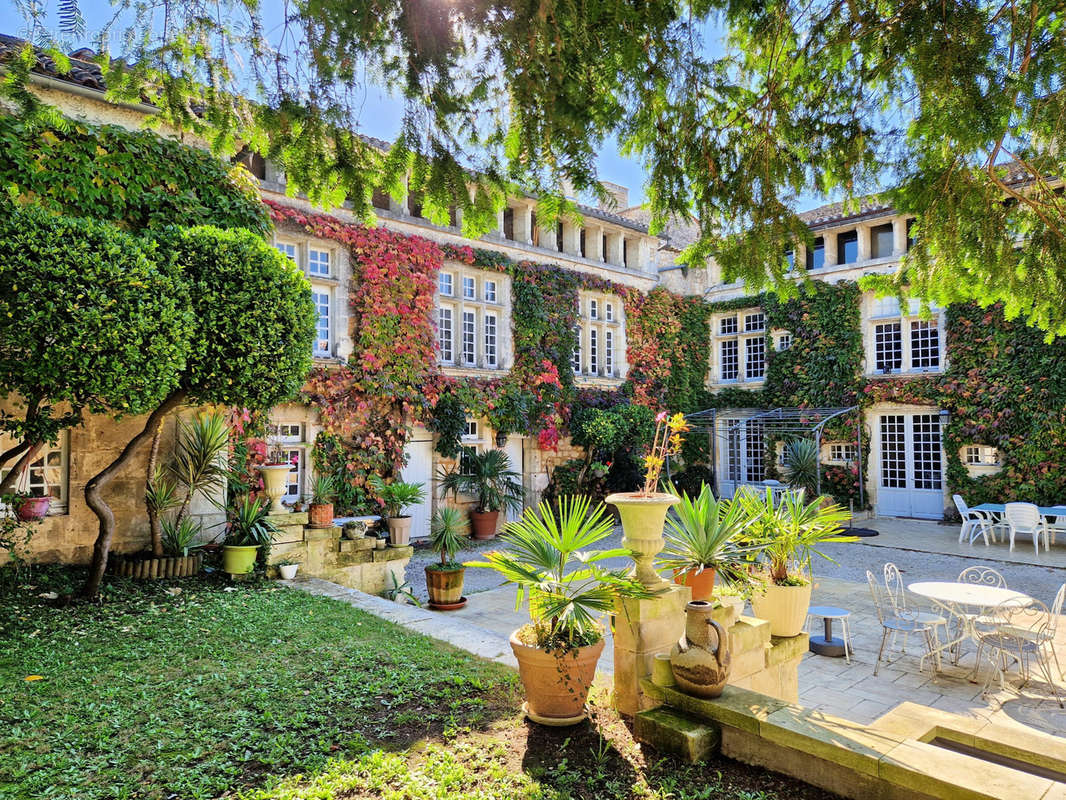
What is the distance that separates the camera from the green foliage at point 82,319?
5180 millimetres

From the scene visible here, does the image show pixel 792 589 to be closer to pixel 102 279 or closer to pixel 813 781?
pixel 813 781

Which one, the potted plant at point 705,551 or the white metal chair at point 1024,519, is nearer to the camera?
the potted plant at point 705,551

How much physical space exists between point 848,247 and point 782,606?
43.8 ft

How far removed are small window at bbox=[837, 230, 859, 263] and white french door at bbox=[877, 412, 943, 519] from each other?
3740mm

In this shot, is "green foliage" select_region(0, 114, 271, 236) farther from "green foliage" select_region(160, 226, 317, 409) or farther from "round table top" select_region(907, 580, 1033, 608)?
"round table top" select_region(907, 580, 1033, 608)

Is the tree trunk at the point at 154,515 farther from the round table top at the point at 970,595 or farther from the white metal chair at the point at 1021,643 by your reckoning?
the white metal chair at the point at 1021,643

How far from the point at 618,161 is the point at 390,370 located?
8.04 metres

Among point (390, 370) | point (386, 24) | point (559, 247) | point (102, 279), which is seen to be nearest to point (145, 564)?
point (102, 279)

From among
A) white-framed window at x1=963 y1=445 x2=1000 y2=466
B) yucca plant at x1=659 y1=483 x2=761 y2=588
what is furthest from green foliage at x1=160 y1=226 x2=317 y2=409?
white-framed window at x1=963 y1=445 x2=1000 y2=466

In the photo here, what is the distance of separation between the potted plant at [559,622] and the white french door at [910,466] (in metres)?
13.0

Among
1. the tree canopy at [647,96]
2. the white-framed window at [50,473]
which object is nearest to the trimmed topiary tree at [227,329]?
the white-framed window at [50,473]

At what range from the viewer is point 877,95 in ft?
12.8

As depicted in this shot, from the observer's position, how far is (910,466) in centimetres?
1436

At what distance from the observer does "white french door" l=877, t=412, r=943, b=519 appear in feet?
46.1
